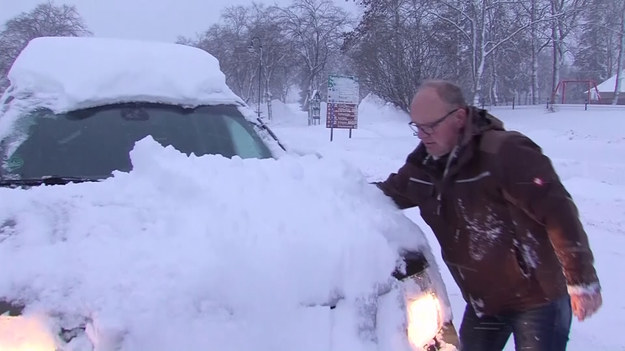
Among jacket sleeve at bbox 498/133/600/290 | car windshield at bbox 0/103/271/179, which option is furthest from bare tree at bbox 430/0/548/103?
jacket sleeve at bbox 498/133/600/290

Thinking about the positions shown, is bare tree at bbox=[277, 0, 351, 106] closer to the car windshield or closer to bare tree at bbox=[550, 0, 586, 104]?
bare tree at bbox=[550, 0, 586, 104]

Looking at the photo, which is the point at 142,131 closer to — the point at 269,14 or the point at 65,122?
the point at 65,122

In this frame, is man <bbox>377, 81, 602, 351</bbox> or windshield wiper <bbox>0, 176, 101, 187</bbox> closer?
man <bbox>377, 81, 602, 351</bbox>

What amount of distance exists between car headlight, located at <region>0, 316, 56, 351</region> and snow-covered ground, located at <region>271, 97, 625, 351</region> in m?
1.60

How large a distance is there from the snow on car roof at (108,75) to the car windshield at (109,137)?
82 millimetres

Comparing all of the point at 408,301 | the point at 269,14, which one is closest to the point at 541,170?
the point at 408,301

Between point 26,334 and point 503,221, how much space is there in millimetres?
1622

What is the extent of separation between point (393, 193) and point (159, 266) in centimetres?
120

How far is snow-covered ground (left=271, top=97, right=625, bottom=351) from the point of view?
3.52 metres

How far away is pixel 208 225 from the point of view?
175cm

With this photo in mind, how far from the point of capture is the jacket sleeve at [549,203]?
1.85 meters

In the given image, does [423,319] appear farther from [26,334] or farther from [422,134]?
[26,334]

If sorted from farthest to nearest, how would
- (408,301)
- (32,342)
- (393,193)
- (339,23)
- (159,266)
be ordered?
(339,23) < (393,193) < (408,301) < (159,266) < (32,342)

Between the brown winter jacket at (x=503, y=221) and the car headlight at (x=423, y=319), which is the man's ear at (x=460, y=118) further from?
the car headlight at (x=423, y=319)
